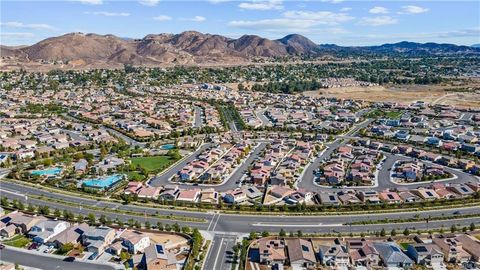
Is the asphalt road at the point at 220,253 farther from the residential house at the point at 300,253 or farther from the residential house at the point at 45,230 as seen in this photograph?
the residential house at the point at 45,230

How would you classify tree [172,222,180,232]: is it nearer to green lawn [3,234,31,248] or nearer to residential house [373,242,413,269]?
green lawn [3,234,31,248]

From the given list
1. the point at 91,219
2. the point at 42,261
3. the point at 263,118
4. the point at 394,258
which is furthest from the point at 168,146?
the point at 394,258

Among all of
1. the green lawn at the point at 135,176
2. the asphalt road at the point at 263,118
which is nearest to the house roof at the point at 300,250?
the green lawn at the point at 135,176

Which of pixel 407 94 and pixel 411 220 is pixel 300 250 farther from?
pixel 407 94

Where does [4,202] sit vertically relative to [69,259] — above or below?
above

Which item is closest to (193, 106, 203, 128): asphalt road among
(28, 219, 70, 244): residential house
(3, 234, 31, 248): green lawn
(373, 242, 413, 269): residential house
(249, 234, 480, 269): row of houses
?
(28, 219, 70, 244): residential house
